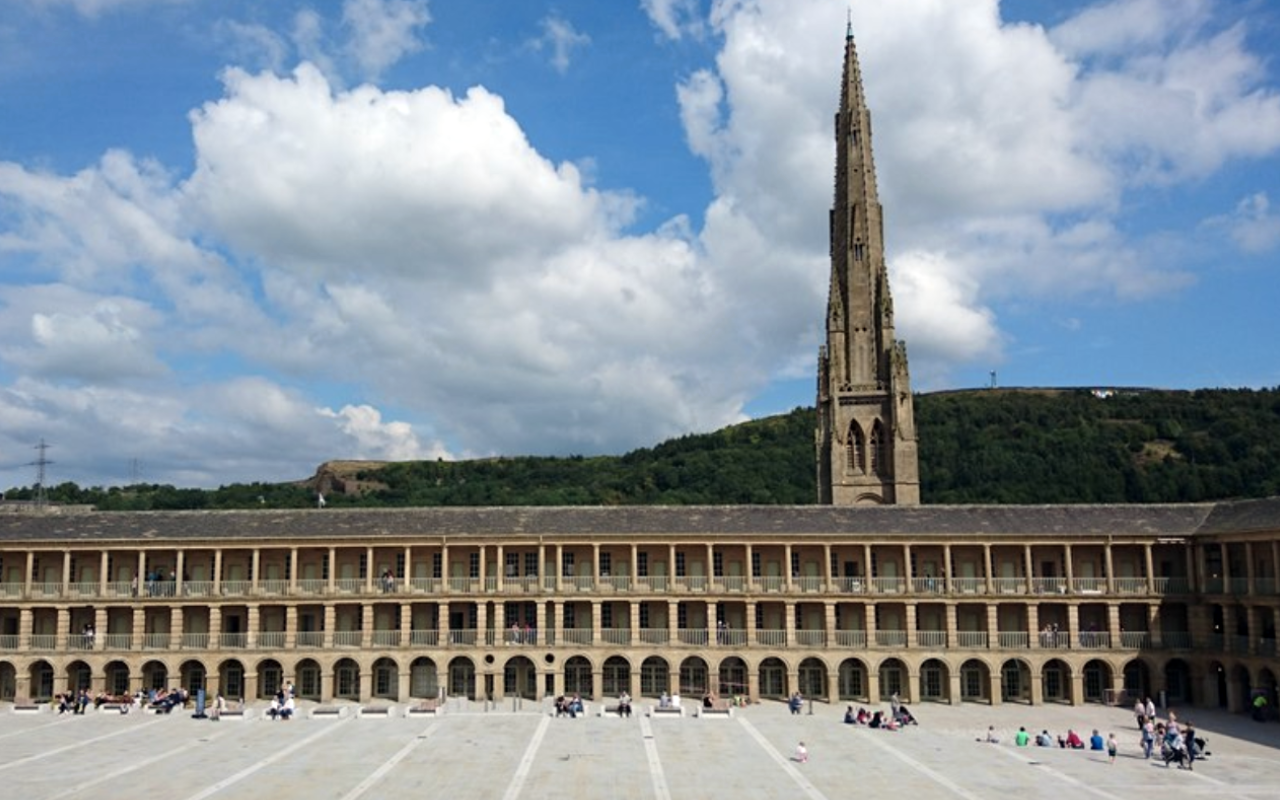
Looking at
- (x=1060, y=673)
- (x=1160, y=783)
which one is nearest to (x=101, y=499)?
(x=1060, y=673)

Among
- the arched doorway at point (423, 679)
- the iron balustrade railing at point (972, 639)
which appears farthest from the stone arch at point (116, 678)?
the iron balustrade railing at point (972, 639)

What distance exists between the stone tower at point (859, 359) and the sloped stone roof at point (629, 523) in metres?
16.3

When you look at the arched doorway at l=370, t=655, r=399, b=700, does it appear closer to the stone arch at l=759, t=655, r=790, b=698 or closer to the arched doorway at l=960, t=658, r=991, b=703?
the stone arch at l=759, t=655, r=790, b=698

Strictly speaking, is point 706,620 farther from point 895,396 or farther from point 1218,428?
point 1218,428

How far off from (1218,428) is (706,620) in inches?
3005

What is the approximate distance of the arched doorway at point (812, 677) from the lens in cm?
5525

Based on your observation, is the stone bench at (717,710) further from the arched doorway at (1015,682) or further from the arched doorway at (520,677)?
the arched doorway at (1015,682)

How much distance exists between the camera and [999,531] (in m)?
54.2

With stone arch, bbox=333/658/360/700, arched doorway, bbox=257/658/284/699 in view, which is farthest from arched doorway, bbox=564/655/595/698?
arched doorway, bbox=257/658/284/699

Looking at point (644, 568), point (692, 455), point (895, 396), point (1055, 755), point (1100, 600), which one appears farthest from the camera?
point (692, 455)

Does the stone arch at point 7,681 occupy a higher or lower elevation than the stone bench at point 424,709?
higher

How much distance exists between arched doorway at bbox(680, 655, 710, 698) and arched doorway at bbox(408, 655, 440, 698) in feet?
42.3

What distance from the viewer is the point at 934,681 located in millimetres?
54812

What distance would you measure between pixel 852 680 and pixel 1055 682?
10.1 m
